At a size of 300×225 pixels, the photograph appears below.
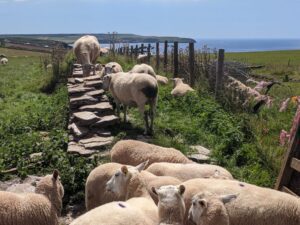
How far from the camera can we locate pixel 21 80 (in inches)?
983

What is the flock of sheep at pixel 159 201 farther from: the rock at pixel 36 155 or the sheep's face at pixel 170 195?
the rock at pixel 36 155

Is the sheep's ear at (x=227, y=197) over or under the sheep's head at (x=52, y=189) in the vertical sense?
over

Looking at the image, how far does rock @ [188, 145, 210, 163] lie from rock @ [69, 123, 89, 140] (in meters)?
2.58

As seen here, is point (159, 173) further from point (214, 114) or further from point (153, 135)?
point (214, 114)

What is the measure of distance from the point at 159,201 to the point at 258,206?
4.60 ft

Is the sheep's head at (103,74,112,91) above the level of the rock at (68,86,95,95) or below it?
above

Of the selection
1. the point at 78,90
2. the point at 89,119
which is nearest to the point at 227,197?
the point at 89,119

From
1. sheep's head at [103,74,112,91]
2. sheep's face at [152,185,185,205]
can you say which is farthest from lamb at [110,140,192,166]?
sheep's head at [103,74,112,91]

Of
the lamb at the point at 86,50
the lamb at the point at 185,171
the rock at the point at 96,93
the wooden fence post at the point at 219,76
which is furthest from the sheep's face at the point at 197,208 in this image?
the lamb at the point at 86,50

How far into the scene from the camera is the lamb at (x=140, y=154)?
8734 mm

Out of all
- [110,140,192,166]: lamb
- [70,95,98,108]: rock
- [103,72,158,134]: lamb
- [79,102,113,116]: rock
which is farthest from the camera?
[70,95,98,108]: rock

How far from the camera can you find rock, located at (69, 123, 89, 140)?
1108 centimetres

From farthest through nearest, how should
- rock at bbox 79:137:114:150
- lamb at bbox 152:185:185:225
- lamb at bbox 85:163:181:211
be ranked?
rock at bbox 79:137:114:150, lamb at bbox 85:163:181:211, lamb at bbox 152:185:185:225

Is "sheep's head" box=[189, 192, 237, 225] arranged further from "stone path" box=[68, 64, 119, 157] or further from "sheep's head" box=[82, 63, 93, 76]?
"sheep's head" box=[82, 63, 93, 76]
